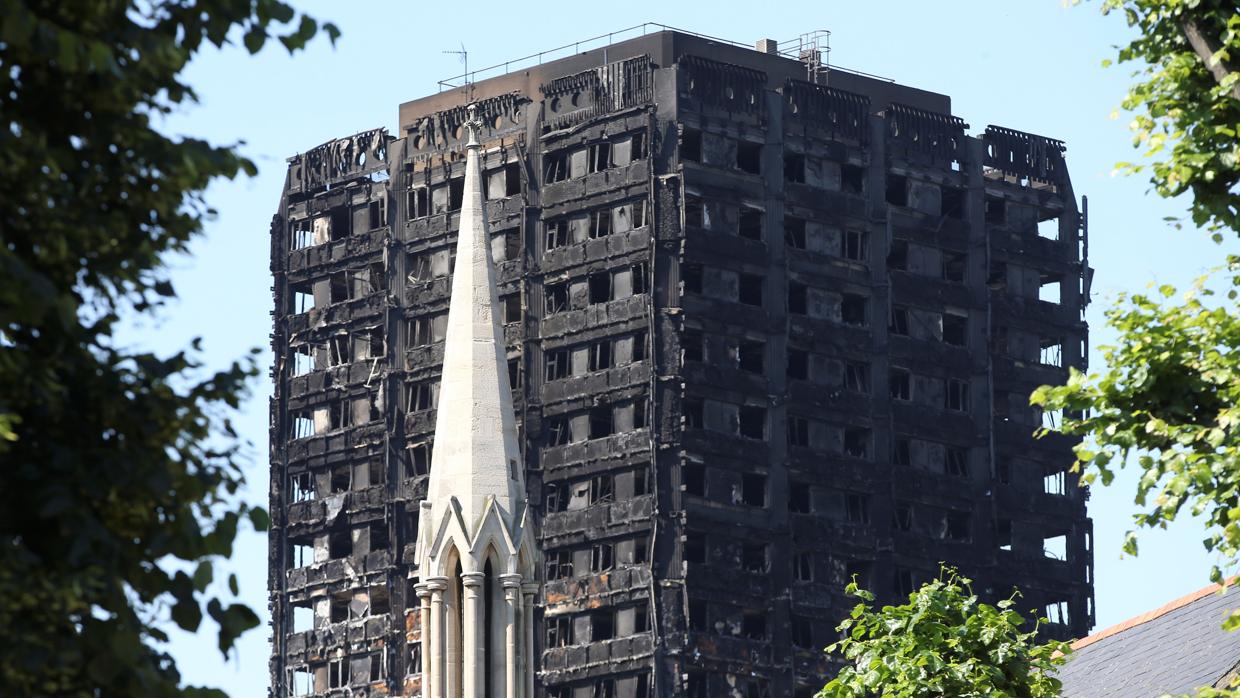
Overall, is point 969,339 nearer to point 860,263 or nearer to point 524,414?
point 860,263

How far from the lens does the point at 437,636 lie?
61438mm

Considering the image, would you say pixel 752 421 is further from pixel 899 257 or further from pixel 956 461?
pixel 899 257

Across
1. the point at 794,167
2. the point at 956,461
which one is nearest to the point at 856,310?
the point at 794,167

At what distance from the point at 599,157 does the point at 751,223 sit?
9.25m

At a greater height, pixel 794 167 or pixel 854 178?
pixel 854 178

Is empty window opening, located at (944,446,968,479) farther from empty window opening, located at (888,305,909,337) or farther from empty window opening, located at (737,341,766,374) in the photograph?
empty window opening, located at (737,341,766,374)

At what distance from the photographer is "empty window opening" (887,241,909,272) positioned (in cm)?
18188

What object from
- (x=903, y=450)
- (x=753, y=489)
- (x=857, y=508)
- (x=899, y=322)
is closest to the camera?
(x=753, y=489)

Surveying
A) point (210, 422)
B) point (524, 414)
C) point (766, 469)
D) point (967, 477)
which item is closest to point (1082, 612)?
point (967, 477)

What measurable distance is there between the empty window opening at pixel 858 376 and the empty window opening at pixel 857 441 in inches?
87.8

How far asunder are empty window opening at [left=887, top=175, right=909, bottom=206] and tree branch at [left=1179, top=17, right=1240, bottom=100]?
14429 cm

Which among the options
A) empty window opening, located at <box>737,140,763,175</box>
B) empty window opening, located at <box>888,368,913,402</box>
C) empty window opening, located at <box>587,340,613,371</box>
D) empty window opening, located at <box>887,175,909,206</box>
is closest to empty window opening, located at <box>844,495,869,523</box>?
empty window opening, located at <box>888,368,913,402</box>

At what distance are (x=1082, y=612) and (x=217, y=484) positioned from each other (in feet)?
527

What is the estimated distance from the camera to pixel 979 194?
612 feet
